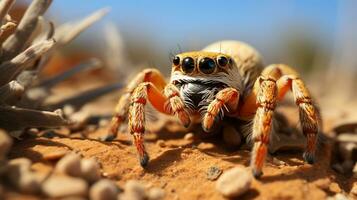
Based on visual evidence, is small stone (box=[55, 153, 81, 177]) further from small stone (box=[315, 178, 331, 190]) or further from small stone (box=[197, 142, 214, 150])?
small stone (box=[315, 178, 331, 190])

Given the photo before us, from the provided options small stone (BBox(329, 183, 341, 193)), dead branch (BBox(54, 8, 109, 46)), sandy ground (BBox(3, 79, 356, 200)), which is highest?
dead branch (BBox(54, 8, 109, 46))

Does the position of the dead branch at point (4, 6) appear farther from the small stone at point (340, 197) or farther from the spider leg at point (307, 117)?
the small stone at point (340, 197)

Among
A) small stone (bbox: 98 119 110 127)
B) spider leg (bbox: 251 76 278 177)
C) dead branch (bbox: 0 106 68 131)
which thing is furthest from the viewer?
small stone (bbox: 98 119 110 127)

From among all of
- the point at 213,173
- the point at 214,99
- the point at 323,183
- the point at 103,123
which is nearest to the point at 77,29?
the point at 103,123

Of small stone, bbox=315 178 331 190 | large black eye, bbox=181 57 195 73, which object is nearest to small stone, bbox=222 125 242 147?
large black eye, bbox=181 57 195 73

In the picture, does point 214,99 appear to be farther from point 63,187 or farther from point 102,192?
point 63,187

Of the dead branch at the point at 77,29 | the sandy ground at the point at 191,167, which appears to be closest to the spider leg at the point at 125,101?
the sandy ground at the point at 191,167
